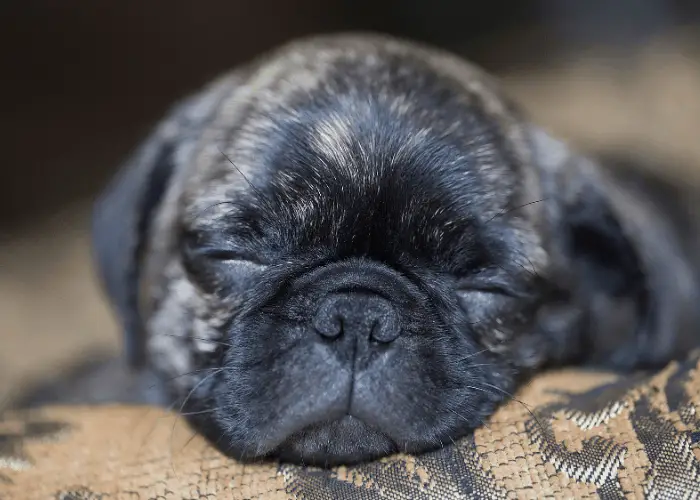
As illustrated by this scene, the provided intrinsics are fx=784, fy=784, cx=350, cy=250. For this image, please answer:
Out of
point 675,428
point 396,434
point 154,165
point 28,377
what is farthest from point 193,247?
point 28,377

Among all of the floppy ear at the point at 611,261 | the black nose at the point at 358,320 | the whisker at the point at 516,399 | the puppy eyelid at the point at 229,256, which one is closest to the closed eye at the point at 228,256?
the puppy eyelid at the point at 229,256

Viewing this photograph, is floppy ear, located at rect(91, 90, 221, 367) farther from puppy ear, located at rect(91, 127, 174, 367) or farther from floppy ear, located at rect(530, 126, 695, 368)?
floppy ear, located at rect(530, 126, 695, 368)

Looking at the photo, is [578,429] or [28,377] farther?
[28,377]

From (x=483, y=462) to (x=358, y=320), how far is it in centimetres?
39

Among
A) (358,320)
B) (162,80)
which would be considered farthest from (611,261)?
(162,80)

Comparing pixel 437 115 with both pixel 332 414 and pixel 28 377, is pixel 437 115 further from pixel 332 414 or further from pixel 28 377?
pixel 28 377

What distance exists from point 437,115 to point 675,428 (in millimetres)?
923

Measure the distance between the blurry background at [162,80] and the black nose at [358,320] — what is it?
192 centimetres

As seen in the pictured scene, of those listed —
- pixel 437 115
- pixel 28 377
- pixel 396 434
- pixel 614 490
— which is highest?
pixel 437 115

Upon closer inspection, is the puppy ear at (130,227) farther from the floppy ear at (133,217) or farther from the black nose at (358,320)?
the black nose at (358,320)

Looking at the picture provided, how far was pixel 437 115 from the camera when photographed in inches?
78.3

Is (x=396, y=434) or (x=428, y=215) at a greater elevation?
(x=428, y=215)

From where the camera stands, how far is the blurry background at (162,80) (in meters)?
3.87

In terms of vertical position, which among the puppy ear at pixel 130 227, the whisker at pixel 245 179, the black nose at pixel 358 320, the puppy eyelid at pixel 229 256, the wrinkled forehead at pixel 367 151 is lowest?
the puppy ear at pixel 130 227
